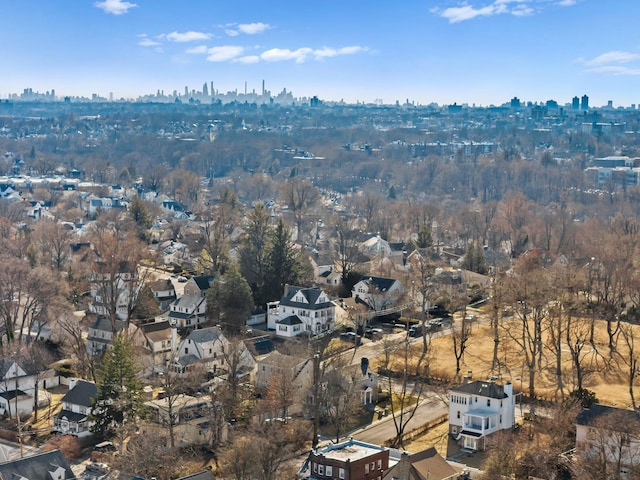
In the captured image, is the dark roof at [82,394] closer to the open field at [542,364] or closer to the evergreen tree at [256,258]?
the open field at [542,364]

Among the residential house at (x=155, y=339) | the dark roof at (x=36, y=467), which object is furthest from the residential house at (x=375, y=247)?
the dark roof at (x=36, y=467)

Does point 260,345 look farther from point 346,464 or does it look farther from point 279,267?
point 346,464

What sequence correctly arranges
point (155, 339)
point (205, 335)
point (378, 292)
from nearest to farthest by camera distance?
1. point (205, 335)
2. point (155, 339)
3. point (378, 292)

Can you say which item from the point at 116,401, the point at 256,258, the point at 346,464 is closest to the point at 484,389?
the point at 346,464

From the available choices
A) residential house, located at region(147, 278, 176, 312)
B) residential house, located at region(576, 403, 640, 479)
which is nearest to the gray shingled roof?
residential house, located at region(147, 278, 176, 312)

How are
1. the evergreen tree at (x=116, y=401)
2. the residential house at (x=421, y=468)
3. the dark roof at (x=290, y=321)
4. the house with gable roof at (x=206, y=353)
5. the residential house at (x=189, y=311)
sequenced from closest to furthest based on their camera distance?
1. the residential house at (x=421, y=468)
2. the evergreen tree at (x=116, y=401)
3. the house with gable roof at (x=206, y=353)
4. the dark roof at (x=290, y=321)
5. the residential house at (x=189, y=311)

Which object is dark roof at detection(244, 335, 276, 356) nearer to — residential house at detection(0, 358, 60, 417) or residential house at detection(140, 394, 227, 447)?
residential house at detection(140, 394, 227, 447)

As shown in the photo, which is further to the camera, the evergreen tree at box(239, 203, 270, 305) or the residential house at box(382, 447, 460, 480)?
the evergreen tree at box(239, 203, 270, 305)
